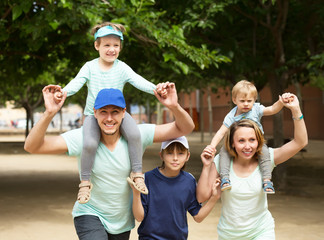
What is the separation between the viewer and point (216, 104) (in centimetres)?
5353

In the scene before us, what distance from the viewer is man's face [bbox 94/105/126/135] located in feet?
11.1

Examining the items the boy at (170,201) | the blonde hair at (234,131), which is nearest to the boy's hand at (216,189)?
the boy at (170,201)

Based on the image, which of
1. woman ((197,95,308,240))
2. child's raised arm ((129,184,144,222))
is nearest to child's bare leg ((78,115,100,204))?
child's raised arm ((129,184,144,222))

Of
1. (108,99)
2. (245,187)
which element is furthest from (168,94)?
(245,187)

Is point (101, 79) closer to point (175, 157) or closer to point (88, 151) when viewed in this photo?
point (88, 151)

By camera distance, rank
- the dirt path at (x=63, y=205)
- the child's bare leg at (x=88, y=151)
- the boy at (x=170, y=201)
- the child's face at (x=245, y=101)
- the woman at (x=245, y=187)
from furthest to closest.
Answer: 1. the dirt path at (x=63, y=205)
2. the child's face at (x=245, y=101)
3. the boy at (x=170, y=201)
4. the woman at (x=245, y=187)
5. the child's bare leg at (x=88, y=151)

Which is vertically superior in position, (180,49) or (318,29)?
(318,29)

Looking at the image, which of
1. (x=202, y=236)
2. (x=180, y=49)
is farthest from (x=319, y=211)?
(x=180, y=49)

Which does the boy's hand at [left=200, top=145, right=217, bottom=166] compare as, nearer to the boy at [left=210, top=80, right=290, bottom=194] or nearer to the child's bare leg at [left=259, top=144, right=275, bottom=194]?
the boy at [left=210, top=80, right=290, bottom=194]

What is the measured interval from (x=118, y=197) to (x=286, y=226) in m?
5.84

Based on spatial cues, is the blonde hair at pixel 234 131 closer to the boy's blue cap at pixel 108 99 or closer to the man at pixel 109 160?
the man at pixel 109 160

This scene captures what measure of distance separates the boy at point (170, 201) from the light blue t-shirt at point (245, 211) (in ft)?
0.50

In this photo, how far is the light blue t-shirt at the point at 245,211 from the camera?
11.6 ft

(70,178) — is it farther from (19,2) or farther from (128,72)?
(128,72)
